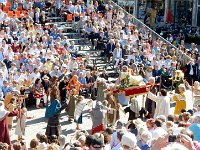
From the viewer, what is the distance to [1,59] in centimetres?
2011

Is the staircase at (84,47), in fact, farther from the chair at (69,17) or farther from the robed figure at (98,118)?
the robed figure at (98,118)

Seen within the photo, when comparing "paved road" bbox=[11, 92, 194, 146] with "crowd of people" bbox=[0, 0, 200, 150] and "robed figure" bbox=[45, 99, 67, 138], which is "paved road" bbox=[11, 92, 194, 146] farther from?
"robed figure" bbox=[45, 99, 67, 138]

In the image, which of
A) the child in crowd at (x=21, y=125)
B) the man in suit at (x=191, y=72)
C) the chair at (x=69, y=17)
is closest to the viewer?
the child in crowd at (x=21, y=125)

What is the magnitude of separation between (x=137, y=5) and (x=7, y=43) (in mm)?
16861

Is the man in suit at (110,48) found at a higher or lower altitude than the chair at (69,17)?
lower

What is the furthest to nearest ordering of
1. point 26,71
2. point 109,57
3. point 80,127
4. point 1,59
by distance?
point 109,57 < point 1,59 < point 26,71 < point 80,127

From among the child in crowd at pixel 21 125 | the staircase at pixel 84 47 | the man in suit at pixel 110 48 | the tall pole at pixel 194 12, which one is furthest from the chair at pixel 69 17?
the child in crowd at pixel 21 125

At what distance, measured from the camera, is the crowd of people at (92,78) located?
1062 centimetres

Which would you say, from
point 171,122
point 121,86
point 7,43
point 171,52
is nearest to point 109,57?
point 171,52

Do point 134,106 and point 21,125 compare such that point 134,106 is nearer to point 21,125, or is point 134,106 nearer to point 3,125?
point 21,125

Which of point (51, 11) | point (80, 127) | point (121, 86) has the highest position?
point (51, 11)

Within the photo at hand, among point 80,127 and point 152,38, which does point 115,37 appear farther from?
point 80,127

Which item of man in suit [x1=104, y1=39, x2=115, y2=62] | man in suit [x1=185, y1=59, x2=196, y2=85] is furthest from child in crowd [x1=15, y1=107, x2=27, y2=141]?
man in suit [x1=185, y1=59, x2=196, y2=85]

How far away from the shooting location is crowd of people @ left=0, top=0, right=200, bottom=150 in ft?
34.9
